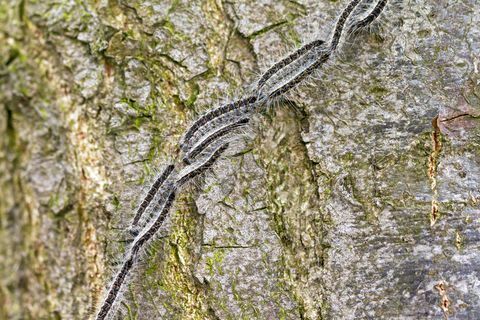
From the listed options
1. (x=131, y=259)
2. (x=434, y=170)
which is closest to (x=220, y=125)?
(x=131, y=259)

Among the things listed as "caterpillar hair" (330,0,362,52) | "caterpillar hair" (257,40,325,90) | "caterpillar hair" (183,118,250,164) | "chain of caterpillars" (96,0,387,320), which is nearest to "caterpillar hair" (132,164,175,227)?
"chain of caterpillars" (96,0,387,320)

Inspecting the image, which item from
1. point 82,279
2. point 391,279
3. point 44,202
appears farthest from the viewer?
point 391,279

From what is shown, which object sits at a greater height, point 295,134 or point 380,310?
point 295,134

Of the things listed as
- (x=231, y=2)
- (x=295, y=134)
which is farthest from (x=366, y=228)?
(x=231, y=2)

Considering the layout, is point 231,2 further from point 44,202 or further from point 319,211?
point 44,202

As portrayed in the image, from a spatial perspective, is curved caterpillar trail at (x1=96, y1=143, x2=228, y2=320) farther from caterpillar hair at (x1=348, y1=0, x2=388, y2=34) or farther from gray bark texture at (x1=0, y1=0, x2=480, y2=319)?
caterpillar hair at (x1=348, y1=0, x2=388, y2=34)

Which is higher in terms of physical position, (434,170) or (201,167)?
(201,167)

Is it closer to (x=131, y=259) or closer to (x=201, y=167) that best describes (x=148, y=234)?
(x=131, y=259)

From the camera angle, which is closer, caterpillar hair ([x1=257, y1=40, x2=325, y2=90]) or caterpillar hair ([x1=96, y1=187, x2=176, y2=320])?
caterpillar hair ([x1=96, y1=187, x2=176, y2=320])
